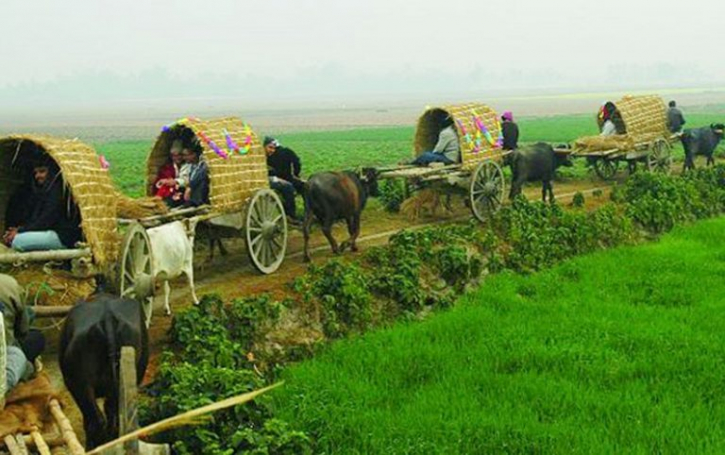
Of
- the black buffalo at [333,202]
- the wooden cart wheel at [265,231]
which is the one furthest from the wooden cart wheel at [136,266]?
the black buffalo at [333,202]

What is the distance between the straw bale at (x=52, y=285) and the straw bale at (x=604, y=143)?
523 inches

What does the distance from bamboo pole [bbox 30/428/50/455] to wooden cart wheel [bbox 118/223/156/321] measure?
3.02 meters

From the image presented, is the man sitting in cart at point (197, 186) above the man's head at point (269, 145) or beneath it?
beneath

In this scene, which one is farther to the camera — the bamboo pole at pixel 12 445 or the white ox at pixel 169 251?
the white ox at pixel 169 251

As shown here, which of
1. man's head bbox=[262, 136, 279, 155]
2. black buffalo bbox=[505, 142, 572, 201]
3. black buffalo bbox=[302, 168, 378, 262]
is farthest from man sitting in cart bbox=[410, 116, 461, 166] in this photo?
man's head bbox=[262, 136, 279, 155]

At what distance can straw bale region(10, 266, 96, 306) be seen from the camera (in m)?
7.45

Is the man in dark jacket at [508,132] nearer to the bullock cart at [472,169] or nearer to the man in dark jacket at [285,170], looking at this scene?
the bullock cart at [472,169]

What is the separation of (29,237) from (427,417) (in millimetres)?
4415

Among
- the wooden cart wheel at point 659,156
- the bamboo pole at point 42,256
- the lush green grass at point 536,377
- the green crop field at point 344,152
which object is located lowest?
the green crop field at point 344,152

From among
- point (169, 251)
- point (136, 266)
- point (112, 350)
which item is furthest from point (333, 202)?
point (112, 350)

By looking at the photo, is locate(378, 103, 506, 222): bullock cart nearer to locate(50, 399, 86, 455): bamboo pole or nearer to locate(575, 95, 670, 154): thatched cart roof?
locate(575, 95, 670, 154): thatched cart roof

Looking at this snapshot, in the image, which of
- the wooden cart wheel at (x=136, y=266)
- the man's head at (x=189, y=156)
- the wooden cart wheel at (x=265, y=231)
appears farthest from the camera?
the man's head at (x=189, y=156)

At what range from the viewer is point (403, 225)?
1485 centimetres

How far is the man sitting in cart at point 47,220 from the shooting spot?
7.96 meters
